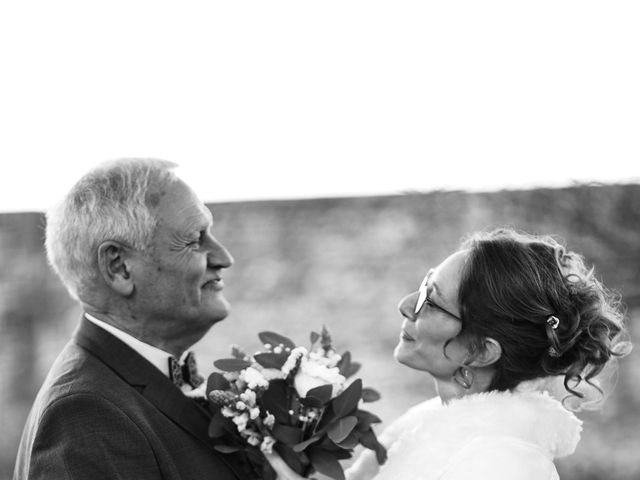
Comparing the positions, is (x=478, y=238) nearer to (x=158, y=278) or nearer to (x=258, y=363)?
(x=258, y=363)

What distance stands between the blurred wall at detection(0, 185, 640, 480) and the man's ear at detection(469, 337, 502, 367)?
140 inches

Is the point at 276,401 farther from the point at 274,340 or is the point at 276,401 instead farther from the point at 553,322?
the point at 553,322

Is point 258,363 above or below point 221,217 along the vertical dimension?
above

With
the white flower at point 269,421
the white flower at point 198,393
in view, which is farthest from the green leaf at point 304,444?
the white flower at point 198,393

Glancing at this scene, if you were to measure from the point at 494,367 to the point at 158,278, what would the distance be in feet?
4.33

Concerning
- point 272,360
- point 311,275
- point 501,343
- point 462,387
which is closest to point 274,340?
point 272,360

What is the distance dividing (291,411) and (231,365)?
0.30 meters

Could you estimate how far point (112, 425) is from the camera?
292 centimetres

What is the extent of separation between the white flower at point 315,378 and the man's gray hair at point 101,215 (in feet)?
2.51

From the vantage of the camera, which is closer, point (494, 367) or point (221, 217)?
point (494, 367)

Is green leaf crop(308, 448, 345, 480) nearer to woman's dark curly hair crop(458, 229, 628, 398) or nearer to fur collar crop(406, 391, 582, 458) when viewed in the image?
fur collar crop(406, 391, 582, 458)

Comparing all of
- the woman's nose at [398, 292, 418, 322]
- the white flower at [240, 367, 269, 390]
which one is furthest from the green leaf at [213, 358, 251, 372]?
the woman's nose at [398, 292, 418, 322]

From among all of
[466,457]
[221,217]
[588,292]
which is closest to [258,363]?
[466,457]

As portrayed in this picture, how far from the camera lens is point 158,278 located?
3.32m
